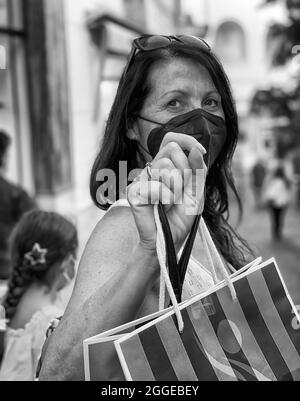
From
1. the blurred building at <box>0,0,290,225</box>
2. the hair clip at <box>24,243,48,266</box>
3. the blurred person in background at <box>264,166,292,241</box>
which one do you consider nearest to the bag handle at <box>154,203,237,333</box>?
the hair clip at <box>24,243,48,266</box>

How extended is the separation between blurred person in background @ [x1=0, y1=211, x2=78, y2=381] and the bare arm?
1.12 m

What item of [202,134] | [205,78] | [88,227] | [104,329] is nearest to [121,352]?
[104,329]

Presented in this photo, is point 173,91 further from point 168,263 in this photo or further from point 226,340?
point 226,340

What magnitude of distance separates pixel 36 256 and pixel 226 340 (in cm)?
145

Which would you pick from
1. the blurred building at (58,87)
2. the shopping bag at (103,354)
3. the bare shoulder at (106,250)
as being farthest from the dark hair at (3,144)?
the shopping bag at (103,354)

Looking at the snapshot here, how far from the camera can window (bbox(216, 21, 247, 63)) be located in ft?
76.5

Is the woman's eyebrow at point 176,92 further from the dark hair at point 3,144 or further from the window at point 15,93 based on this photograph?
the window at point 15,93

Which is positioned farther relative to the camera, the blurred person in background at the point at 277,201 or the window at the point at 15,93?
the blurred person in background at the point at 277,201

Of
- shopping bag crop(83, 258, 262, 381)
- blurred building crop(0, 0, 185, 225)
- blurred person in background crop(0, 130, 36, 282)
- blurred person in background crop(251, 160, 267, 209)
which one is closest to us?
shopping bag crop(83, 258, 262, 381)

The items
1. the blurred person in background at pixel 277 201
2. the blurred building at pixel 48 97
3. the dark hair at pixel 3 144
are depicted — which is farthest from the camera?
the blurred person in background at pixel 277 201

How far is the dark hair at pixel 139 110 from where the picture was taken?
1228 millimetres

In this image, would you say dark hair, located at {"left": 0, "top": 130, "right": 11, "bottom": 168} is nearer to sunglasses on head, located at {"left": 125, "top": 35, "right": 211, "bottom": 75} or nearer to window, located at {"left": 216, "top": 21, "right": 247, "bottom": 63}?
sunglasses on head, located at {"left": 125, "top": 35, "right": 211, "bottom": 75}

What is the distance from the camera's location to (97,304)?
98 centimetres

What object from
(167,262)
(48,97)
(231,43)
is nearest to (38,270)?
(167,262)
